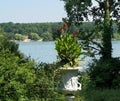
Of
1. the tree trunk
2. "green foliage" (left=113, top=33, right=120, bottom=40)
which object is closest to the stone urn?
the tree trunk

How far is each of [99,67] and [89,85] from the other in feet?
2.20

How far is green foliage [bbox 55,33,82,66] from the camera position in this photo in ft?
34.6

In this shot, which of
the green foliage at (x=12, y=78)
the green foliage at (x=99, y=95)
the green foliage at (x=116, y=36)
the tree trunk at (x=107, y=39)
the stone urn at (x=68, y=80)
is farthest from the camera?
the green foliage at (x=116, y=36)

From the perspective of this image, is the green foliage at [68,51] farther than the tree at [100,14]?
No

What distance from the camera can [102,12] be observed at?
47.6ft

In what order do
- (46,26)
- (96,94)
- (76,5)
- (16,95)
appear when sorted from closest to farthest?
(16,95)
(96,94)
(76,5)
(46,26)

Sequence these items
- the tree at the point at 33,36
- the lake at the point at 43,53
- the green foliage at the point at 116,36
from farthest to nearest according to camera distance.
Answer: the tree at the point at 33,36 < the green foliage at the point at 116,36 < the lake at the point at 43,53

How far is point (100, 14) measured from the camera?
14555 millimetres

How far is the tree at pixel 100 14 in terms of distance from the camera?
13.7 m

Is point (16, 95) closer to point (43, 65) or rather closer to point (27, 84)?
point (27, 84)

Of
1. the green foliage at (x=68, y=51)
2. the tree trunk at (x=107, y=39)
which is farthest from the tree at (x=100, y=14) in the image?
the green foliage at (x=68, y=51)

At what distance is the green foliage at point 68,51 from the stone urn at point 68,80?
1.22 feet

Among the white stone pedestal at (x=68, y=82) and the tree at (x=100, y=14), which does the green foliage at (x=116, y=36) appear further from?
the white stone pedestal at (x=68, y=82)

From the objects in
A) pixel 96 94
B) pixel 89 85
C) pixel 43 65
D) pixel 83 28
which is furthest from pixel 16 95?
pixel 83 28
